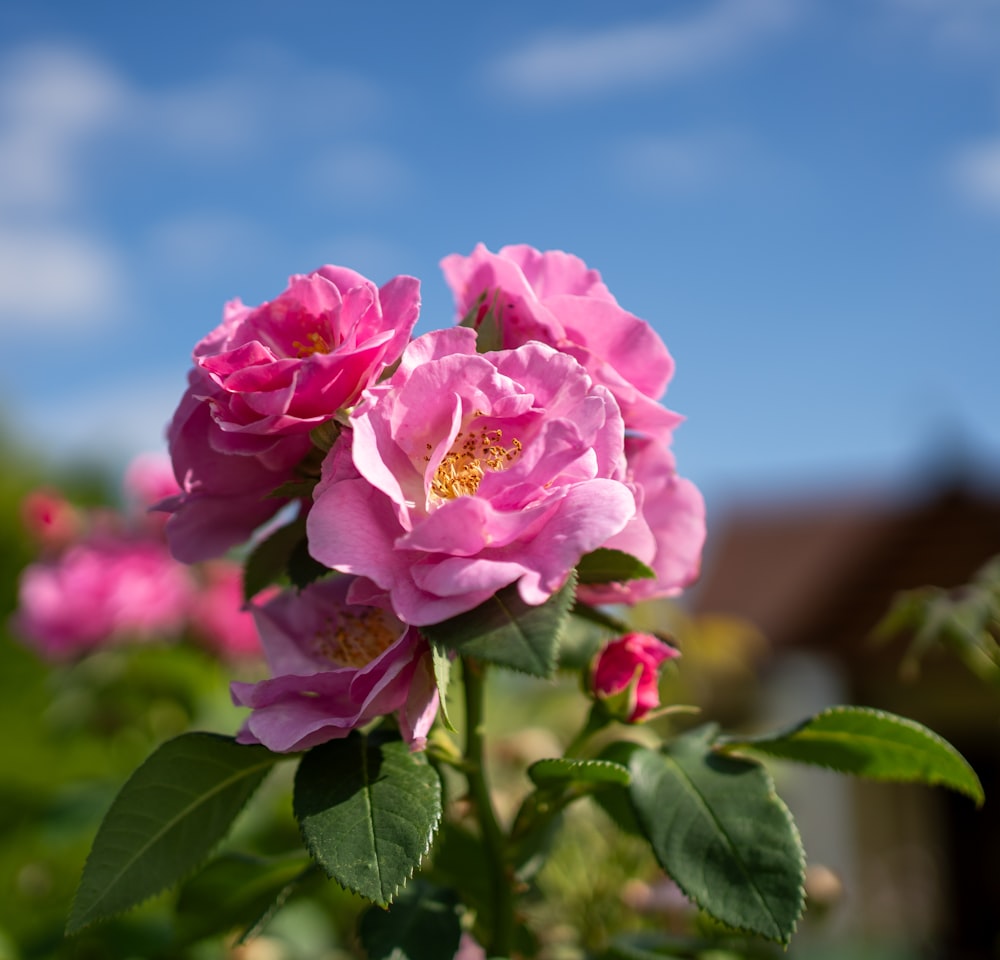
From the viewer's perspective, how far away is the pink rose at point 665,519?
2.95ft

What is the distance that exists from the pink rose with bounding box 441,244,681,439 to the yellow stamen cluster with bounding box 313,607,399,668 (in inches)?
10.1

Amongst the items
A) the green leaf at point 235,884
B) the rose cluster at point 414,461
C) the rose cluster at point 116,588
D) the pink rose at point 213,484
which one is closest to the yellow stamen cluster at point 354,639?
the rose cluster at point 414,461

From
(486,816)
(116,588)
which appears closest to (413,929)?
(486,816)

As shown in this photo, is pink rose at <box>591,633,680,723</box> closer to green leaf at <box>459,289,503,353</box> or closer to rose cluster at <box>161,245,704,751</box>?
rose cluster at <box>161,245,704,751</box>

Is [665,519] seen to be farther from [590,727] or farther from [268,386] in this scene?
[268,386]

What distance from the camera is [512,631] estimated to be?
682 millimetres

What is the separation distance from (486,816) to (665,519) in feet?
0.93

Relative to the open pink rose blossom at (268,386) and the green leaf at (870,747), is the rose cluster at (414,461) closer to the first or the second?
the open pink rose blossom at (268,386)

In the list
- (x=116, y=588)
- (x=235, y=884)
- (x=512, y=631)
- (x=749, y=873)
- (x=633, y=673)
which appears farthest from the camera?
(x=116, y=588)

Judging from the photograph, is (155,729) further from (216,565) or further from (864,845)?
(864,845)

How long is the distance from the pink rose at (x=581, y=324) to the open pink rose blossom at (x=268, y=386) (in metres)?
0.09

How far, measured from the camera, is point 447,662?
0.73 metres

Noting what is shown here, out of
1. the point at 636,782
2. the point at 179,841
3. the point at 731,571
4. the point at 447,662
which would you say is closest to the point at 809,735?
the point at 636,782

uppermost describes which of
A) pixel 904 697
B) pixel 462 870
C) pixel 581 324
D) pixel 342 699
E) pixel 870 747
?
pixel 581 324
